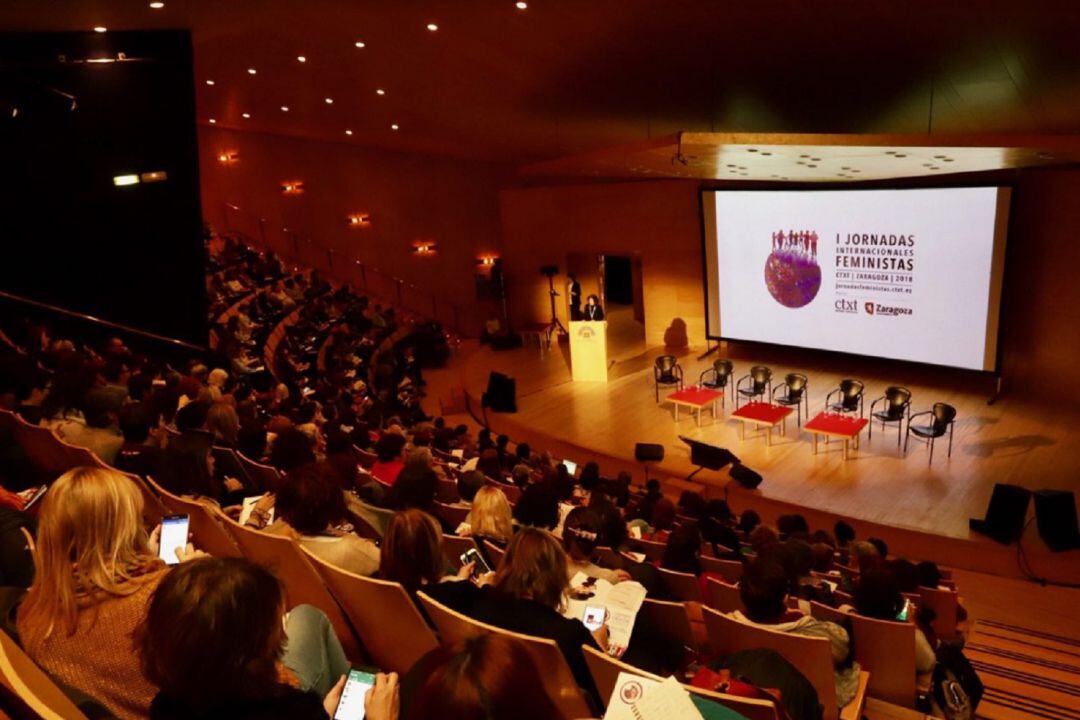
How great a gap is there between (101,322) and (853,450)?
27.0ft

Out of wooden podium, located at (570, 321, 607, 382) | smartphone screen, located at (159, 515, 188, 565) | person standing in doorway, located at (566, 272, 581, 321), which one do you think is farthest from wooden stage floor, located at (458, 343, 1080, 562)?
smartphone screen, located at (159, 515, 188, 565)

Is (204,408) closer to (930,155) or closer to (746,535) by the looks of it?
(746,535)

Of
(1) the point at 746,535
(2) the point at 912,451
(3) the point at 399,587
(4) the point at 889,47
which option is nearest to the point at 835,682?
(3) the point at 399,587

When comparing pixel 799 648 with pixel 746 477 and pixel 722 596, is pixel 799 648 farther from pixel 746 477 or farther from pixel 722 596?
pixel 746 477

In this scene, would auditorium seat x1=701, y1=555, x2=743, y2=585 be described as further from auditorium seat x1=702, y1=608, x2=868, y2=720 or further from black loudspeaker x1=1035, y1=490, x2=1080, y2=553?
black loudspeaker x1=1035, y1=490, x2=1080, y2=553

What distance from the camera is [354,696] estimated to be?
2.21 metres

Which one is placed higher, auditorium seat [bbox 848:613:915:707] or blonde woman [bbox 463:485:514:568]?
blonde woman [bbox 463:485:514:568]

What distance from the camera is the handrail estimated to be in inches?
306

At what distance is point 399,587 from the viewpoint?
2.74 meters

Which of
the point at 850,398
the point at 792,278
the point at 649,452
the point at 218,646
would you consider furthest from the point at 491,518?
the point at 792,278

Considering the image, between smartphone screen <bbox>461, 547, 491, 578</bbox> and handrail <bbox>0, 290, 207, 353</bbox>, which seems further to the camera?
handrail <bbox>0, 290, 207, 353</bbox>

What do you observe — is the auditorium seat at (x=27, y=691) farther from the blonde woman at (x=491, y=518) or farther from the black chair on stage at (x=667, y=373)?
the black chair on stage at (x=667, y=373)

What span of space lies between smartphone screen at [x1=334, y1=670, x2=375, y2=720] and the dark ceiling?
5495 mm

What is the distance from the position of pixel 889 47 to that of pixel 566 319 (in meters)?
11.4
